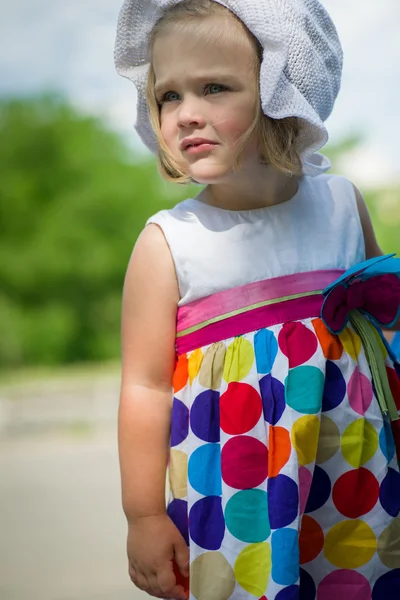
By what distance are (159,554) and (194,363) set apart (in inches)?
9.9

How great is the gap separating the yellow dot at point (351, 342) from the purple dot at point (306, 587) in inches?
11.4

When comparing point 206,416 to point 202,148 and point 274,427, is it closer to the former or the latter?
point 274,427

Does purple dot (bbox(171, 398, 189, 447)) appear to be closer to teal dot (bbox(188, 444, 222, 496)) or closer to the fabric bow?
teal dot (bbox(188, 444, 222, 496))

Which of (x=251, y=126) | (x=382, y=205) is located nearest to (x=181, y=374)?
(x=251, y=126)

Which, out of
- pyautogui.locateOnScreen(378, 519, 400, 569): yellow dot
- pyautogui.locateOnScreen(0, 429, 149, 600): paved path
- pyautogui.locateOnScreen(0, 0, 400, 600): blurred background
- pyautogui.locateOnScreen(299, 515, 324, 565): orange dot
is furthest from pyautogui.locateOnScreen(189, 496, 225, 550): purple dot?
pyautogui.locateOnScreen(0, 0, 400, 600): blurred background

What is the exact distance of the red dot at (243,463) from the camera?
3.24 feet

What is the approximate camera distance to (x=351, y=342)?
1069 millimetres

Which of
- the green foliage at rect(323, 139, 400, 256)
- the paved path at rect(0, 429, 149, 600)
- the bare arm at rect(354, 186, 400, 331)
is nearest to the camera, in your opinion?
Result: the bare arm at rect(354, 186, 400, 331)

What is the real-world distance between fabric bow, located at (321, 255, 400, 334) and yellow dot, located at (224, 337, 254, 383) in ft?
0.36

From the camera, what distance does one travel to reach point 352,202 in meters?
1.14

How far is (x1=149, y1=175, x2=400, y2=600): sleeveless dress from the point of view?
3.24 ft

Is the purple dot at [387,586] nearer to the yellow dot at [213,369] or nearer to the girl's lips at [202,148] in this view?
the yellow dot at [213,369]

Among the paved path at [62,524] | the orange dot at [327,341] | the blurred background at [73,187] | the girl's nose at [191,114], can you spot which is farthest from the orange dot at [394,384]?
the blurred background at [73,187]

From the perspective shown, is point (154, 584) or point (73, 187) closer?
point (154, 584)
